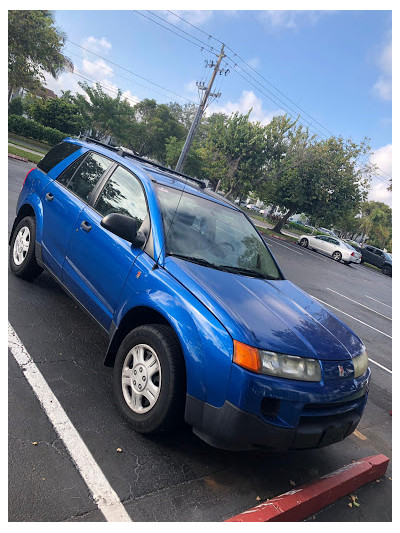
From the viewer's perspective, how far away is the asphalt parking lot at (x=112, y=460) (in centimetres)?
232

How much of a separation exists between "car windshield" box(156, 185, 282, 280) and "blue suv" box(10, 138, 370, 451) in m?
0.01

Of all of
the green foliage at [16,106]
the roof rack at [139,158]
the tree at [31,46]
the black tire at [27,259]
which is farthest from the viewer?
the green foliage at [16,106]

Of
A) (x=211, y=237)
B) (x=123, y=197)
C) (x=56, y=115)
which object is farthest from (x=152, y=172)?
(x=56, y=115)

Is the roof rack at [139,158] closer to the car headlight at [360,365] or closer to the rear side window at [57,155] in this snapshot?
the rear side window at [57,155]

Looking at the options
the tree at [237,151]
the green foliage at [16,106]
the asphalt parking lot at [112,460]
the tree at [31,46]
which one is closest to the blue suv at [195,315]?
the asphalt parking lot at [112,460]

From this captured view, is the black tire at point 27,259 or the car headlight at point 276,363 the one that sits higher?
the car headlight at point 276,363

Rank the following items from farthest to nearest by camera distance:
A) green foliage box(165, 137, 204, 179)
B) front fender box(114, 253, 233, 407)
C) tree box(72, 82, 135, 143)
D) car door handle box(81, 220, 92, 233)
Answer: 1. green foliage box(165, 137, 204, 179)
2. tree box(72, 82, 135, 143)
3. car door handle box(81, 220, 92, 233)
4. front fender box(114, 253, 233, 407)

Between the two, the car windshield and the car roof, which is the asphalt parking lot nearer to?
the car windshield

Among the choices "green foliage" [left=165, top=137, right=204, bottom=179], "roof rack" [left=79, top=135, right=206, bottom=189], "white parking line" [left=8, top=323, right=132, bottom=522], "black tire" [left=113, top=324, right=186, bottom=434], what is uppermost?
"green foliage" [left=165, top=137, right=204, bottom=179]

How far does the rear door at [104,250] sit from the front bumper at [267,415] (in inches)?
48.9

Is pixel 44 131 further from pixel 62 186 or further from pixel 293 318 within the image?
pixel 293 318

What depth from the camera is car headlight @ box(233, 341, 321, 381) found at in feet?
8.14

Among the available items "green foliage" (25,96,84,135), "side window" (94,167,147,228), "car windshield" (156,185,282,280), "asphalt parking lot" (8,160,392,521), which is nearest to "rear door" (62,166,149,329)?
"side window" (94,167,147,228)

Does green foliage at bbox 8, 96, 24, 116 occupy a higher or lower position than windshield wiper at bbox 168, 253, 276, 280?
higher
